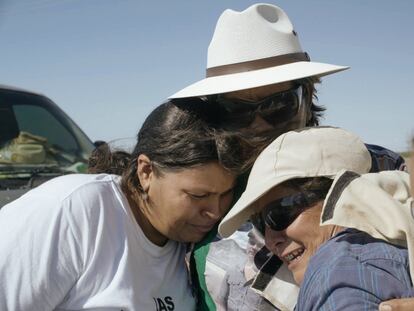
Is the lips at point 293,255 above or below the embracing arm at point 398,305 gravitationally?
below

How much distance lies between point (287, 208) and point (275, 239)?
0.41 ft

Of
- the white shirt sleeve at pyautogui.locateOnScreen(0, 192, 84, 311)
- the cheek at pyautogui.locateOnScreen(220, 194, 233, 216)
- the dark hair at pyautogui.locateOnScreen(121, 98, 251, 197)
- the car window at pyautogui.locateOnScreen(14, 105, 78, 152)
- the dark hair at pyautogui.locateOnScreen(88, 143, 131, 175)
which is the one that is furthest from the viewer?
the car window at pyautogui.locateOnScreen(14, 105, 78, 152)

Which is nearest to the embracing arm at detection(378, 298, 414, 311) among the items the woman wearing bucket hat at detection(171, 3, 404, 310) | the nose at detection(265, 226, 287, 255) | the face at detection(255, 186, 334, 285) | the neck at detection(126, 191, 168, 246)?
the face at detection(255, 186, 334, 285)

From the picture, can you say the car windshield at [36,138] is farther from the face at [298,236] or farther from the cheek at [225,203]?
the face at [298,236]

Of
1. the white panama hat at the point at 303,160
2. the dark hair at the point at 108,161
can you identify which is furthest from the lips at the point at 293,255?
the dark hair at the point at 108,161

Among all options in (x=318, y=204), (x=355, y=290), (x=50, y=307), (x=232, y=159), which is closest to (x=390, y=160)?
(x=232, y=159)

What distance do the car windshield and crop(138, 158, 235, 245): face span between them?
2.15m

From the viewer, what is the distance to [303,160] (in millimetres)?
1514

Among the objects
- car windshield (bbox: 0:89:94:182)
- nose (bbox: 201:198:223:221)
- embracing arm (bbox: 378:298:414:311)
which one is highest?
embracing arm (bbox: 378:298:414:311)

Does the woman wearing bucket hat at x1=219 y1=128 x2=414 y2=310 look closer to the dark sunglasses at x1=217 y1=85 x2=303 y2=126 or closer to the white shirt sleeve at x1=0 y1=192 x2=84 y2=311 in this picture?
the dark sunglasses at x1=217 y1=85 x2=303 y2=126

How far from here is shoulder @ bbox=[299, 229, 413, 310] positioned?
1112 millimetres

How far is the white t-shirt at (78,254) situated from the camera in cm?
176

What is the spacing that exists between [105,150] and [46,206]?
0.65 m

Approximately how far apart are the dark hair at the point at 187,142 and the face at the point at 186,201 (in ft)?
0.12
